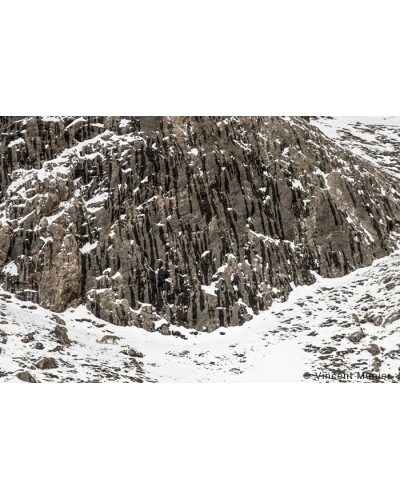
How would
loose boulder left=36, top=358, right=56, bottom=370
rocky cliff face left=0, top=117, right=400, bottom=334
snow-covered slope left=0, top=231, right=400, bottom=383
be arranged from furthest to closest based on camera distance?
rocky cliff face left=0, top=117, right=400, bottom=334, snow-covered slope left=0, top=231, right=400, bottom=383, loose boulder left=36, top=358, right=56, bottom=370

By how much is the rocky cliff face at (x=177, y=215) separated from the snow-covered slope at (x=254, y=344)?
3.15ft

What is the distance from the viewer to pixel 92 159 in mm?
40719

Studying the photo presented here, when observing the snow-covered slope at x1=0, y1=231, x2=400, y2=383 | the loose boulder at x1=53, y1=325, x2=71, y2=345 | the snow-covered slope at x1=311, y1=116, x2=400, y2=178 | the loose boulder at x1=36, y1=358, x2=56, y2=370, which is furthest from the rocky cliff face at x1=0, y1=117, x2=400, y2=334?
the loose boulder at x1=36, y1=358, x2=56, y2=370

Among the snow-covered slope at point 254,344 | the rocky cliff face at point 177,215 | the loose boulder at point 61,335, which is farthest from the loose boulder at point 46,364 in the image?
the rocky cliff face at point 177,215

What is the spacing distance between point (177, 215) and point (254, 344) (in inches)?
361

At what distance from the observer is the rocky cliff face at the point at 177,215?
37.3 meters

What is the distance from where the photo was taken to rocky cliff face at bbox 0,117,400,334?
37344 millimetres

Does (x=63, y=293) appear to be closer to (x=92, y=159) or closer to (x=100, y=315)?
(x=100, y=315)

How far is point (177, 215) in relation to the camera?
3962 cm

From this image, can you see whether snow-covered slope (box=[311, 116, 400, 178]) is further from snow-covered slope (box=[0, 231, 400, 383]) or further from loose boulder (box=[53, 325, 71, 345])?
loose boulder (box=[53, 325, 71, 345])

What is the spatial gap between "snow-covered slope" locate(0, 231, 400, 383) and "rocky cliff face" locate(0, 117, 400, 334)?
96cm

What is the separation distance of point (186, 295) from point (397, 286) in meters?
10.6

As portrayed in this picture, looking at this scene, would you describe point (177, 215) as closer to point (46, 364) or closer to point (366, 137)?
point (46, 364)

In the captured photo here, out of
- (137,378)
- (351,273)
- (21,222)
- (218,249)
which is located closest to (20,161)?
(21,222)
